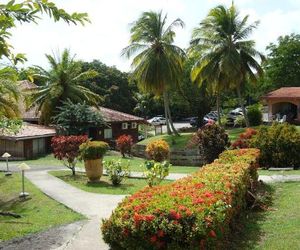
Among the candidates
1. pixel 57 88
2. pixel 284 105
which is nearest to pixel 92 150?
pixel 57 88

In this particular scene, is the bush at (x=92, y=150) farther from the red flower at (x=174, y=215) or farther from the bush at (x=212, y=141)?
the red flower at (x=174, y=215)

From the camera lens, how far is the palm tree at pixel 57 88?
36.3 m

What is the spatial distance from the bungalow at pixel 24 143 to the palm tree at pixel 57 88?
13.7 feet

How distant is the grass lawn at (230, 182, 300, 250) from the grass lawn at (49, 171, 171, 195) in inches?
209

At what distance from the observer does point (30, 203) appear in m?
13.7

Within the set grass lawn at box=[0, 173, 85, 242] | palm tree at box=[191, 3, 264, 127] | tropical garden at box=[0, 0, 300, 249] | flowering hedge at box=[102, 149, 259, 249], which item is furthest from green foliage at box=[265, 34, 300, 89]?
flowering hedge at box=[102, 149, 259, 249]

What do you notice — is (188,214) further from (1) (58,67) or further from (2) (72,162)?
(1) (58,67)

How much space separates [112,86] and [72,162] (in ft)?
134

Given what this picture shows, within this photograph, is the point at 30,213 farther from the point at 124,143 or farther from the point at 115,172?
the point at 124,143

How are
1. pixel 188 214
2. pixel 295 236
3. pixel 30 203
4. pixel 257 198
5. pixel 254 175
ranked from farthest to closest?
pixel 30 203 < pixel 254 175 < pixel 257 198 < pixel 295 236 < pixel 188 214

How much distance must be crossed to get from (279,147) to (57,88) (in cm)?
2302

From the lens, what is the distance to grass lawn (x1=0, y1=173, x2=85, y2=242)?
32.8 ft

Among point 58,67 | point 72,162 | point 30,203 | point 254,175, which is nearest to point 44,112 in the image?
point 58,67

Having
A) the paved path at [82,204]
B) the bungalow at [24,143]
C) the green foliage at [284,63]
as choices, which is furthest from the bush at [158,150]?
the green foliage at [284,63]
